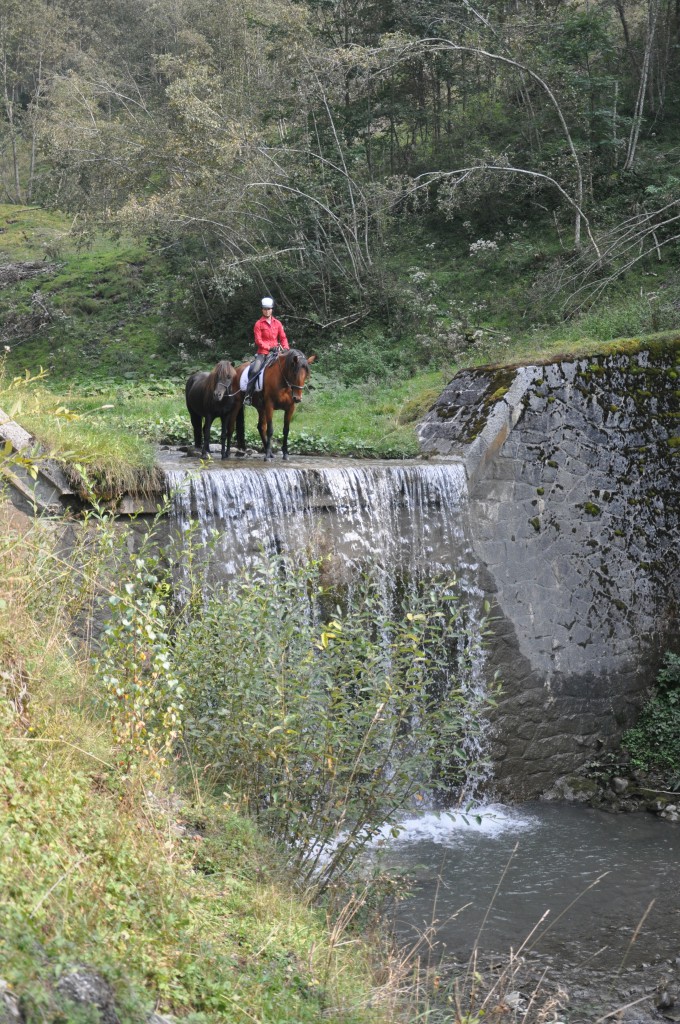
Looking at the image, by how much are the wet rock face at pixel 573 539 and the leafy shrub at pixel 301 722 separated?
15.8ft

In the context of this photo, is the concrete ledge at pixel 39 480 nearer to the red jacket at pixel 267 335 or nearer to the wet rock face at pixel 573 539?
the red jacket at pixel 267 335

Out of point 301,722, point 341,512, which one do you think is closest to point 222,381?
point 341,512

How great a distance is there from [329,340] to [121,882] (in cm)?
1618

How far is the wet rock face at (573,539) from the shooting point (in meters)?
9.91

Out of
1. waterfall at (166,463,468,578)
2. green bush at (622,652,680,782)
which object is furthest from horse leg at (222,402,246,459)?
green bush at (622,652,680,782)

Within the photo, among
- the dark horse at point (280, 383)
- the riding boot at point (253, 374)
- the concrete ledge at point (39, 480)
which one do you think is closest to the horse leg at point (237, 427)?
the dark horse at point (280, 383)

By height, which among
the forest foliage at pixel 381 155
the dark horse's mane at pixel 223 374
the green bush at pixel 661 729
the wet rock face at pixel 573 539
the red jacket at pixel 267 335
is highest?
the forest foliage at pixel 381 155

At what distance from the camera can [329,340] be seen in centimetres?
1928

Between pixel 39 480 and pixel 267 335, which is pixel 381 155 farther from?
pixel 39 480

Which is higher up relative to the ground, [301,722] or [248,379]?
[248,379]

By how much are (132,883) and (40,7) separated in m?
34.7

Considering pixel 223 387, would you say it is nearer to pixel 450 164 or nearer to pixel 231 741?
pixel 231 741

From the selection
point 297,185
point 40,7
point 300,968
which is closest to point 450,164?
point 297,185

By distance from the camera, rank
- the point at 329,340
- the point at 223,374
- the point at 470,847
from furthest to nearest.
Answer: the point at 329,340, the point at 223,374, the point at 470,847
